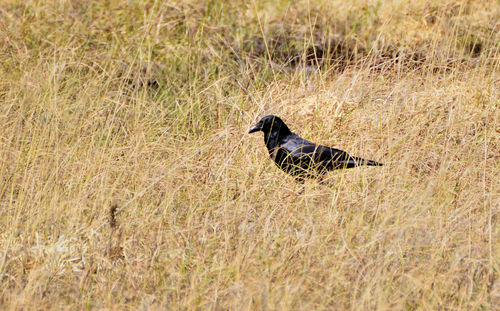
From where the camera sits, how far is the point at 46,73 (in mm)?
4547

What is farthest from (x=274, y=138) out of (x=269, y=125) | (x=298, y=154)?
(x=298, y=154)

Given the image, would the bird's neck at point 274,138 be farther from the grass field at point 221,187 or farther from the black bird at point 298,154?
the grass field at point 221,187

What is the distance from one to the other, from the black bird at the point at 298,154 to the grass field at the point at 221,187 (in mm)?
96

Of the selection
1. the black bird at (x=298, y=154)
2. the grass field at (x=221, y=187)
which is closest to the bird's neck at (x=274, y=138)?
the black bird at (x=298, y=154)

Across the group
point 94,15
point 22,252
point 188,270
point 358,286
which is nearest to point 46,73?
point 94,15

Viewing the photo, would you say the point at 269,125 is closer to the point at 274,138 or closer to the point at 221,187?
the point at 274,138

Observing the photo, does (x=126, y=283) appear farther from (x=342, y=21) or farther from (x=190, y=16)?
(x=342, y=21)

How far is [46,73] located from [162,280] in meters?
2.44

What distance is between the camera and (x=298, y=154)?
3.91 m

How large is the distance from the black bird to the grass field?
0.10 m

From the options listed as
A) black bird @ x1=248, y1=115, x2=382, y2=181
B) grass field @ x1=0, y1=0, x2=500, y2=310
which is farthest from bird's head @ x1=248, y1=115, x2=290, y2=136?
grass field @ x1=0, y1=0, x2=500, y2=310

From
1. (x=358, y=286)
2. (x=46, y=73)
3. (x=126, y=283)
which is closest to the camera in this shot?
(x=358, y=286)

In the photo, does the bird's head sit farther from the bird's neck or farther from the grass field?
the grass field

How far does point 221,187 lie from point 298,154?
0.65 metres
